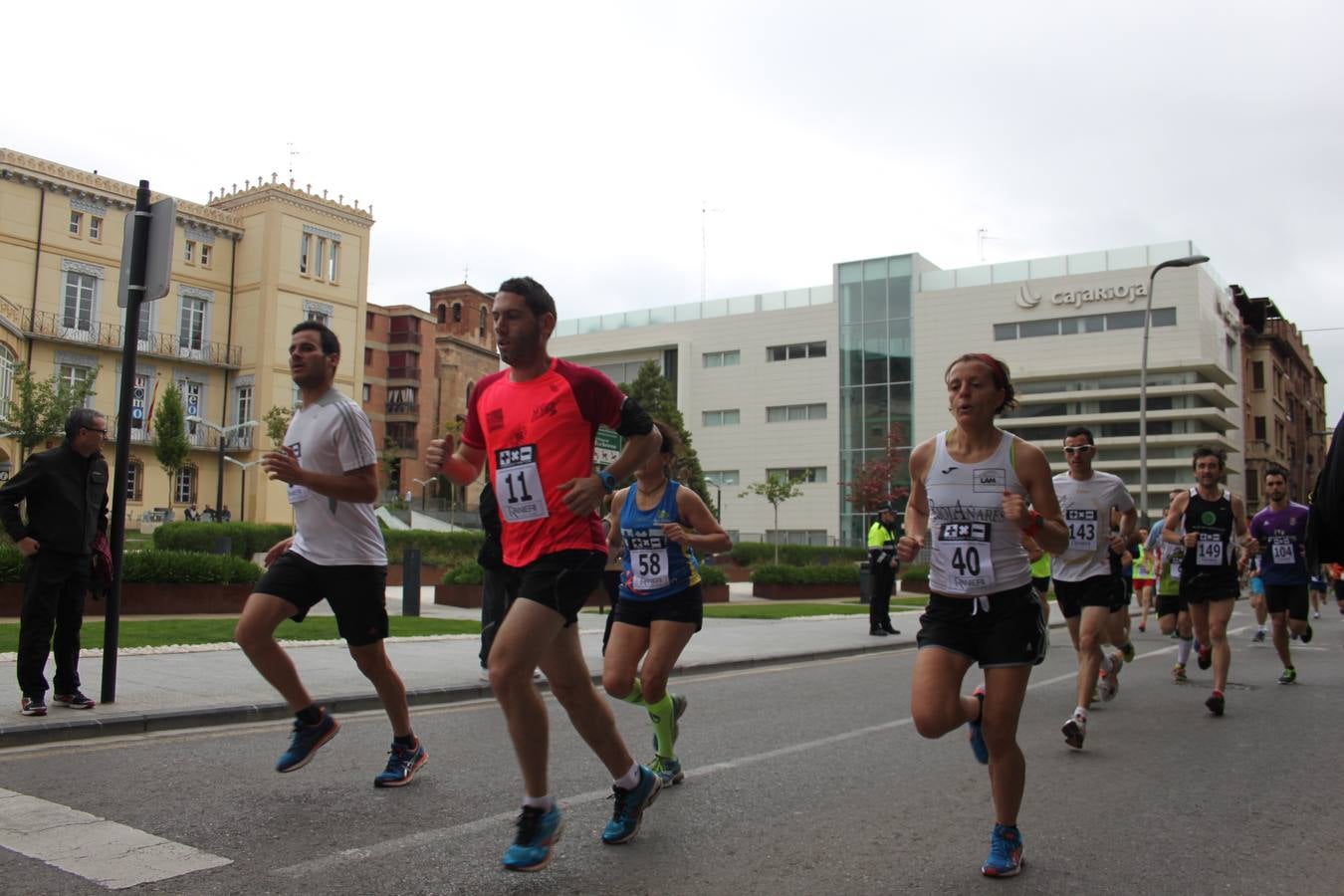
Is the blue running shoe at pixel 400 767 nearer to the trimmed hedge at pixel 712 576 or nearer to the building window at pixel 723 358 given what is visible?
the trimmed hedge at pixel 712 576

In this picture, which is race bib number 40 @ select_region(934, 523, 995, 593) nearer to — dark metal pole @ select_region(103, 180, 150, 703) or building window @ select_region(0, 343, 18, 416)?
dark metal pole @ select_region(103, 180, 150, 703)

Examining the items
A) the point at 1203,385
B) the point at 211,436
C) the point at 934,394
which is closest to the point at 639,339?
the point at 934,394

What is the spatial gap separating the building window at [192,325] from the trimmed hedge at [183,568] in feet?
144

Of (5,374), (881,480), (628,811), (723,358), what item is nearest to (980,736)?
(628,811)

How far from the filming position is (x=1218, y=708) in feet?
27.8

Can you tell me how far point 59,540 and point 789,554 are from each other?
130 feet

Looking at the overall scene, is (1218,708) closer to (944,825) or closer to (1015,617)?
(944,825)

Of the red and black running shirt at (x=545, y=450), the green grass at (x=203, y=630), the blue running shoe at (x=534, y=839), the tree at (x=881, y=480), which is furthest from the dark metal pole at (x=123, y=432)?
the tree at (x=881, y=480)

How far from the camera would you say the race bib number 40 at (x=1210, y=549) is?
9055 mm

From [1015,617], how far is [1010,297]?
6128 cm

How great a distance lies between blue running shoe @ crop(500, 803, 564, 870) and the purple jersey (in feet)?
28.6

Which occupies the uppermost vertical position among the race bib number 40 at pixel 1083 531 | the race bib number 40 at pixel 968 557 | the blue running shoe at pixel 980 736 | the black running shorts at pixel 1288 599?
the race bib number 40 at pixel 1083 531

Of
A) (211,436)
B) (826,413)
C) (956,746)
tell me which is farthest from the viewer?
(826,413)

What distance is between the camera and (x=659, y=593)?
604cm
